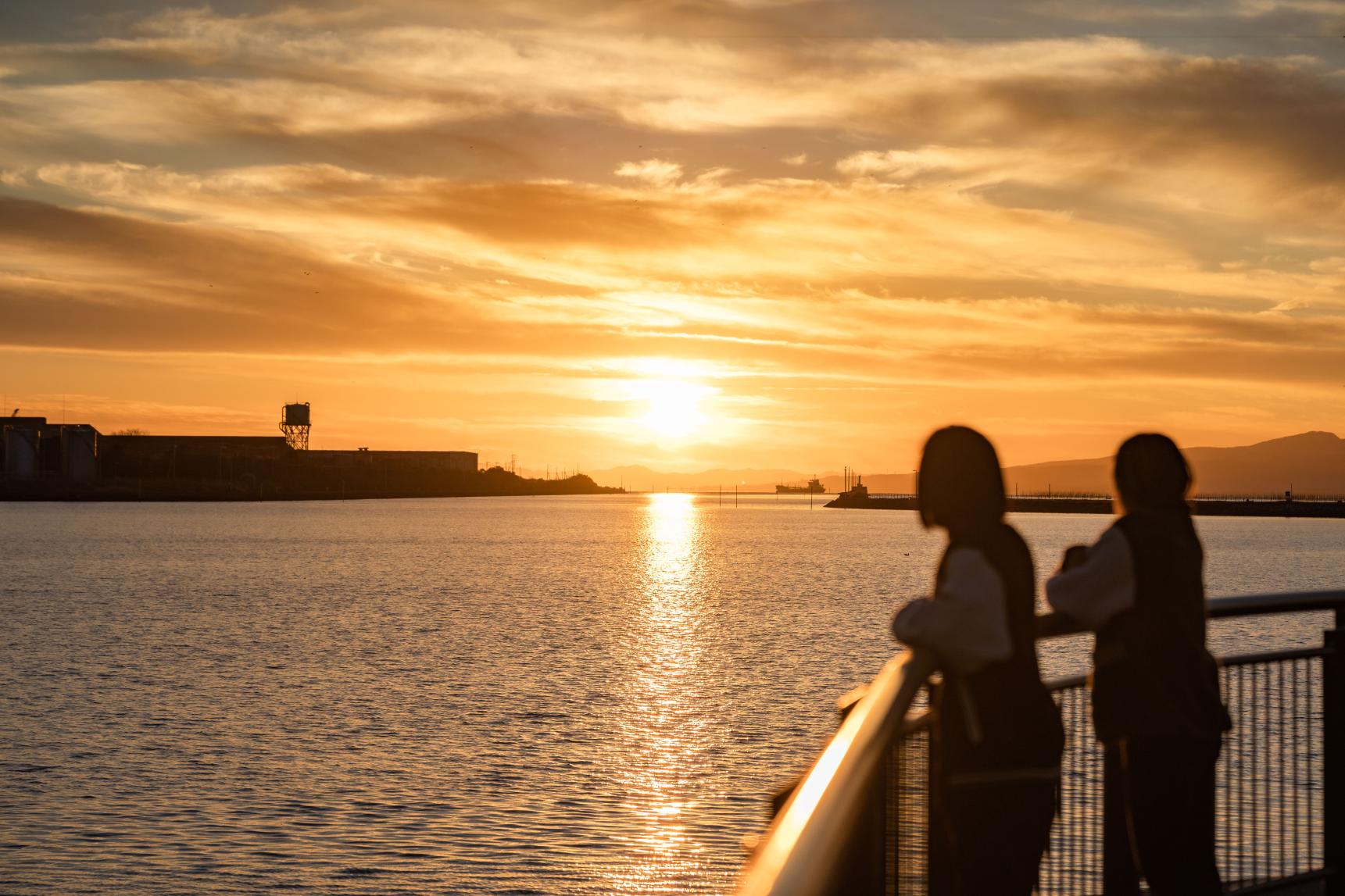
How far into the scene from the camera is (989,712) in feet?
12.5

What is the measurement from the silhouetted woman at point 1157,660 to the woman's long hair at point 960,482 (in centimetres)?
59

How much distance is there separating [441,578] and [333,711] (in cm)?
5557

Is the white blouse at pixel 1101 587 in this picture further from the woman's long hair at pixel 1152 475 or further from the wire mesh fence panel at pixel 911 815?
the wire mesh fence panel at pixel 911 815

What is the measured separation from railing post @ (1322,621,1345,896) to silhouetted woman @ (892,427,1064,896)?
279 centimetres

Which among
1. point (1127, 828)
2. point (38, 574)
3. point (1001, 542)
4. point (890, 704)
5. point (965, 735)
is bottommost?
point (38, 574)

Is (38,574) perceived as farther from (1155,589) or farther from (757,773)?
(1155,589)

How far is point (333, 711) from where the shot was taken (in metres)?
33.2

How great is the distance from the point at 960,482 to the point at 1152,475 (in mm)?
1057

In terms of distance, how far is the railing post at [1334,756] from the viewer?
595 cm

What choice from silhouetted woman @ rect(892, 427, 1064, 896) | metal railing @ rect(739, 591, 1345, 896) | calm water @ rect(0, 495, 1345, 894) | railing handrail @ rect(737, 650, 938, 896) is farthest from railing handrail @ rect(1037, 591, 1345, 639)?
calm water @ rect(0, 495, 1345, 894)

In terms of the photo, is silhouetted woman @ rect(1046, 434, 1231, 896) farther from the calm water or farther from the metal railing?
the calm water

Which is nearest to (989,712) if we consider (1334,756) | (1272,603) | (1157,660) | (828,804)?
(1157,660)

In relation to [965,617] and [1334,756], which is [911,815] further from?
[1334,756]

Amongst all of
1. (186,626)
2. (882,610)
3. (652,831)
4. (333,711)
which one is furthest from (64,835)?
(882,610)
